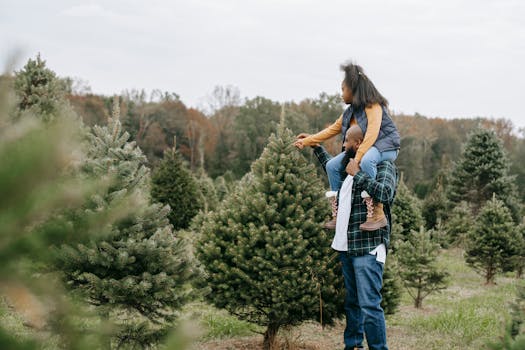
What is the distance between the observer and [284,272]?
4906 mm

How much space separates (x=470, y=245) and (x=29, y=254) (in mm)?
12868

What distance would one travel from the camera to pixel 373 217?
14.9 feet

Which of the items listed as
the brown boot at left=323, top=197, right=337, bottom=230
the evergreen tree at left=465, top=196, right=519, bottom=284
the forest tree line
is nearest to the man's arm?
the brown boot at left=323, top=197, right=337, bottom=230

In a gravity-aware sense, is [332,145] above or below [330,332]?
above

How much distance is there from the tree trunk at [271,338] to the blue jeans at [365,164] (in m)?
1.64

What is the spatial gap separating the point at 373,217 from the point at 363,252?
0.33 meters

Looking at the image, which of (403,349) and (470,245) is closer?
(403,349)

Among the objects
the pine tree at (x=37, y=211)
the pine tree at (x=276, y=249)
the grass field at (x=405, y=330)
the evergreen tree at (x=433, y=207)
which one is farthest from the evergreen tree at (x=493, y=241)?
the pine tree at (x=37, y=211)

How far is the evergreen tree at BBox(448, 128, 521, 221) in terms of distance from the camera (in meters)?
20.2

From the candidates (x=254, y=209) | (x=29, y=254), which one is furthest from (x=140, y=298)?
(x=29, y=254)

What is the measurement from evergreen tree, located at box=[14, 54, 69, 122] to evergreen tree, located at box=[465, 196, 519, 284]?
9668 mm

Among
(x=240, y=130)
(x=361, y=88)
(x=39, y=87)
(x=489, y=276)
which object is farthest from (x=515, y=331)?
(x=240, y=130)

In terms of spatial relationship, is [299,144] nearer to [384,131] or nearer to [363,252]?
[384,131]

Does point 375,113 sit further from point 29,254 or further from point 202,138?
point 202,138
